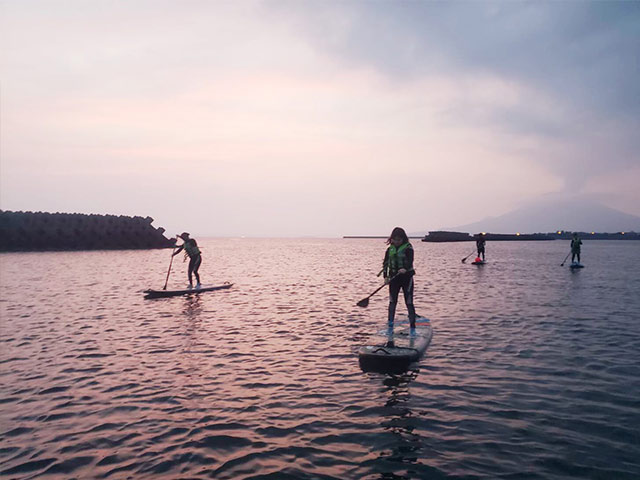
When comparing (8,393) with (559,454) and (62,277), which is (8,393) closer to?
(559,454)

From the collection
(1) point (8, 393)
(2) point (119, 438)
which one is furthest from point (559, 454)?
(1) point (8, 393)

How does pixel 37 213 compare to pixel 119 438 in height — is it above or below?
above

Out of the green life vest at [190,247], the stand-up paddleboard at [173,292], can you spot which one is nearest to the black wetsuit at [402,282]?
the green life vest at [190,247]

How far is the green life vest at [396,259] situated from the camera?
11.1 meters

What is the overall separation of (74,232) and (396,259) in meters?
86.0

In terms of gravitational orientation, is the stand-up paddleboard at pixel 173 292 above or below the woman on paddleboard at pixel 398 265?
below

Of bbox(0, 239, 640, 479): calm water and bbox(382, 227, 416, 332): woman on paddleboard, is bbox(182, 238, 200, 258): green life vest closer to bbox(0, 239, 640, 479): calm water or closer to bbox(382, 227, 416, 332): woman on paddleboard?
bbox(0, 239, 640, 479): calm water

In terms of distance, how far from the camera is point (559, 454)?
5699 mm

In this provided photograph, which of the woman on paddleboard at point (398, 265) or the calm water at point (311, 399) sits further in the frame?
the woman on paddleboard at point (398, 265)

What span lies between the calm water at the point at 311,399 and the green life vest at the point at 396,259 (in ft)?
8.12

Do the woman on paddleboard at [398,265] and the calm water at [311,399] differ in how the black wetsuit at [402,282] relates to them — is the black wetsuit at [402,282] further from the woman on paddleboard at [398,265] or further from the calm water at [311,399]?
the calm water at [311,399]

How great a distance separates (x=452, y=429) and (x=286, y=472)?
9.12 ft

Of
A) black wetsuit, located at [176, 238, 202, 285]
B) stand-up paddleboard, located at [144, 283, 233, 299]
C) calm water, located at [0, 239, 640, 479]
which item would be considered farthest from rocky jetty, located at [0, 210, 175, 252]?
calm water, located at [0, 239, 640, 479]

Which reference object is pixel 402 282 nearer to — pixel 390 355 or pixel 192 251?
pixel 390 355
